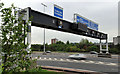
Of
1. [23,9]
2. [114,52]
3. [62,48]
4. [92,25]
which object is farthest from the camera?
[62,48]

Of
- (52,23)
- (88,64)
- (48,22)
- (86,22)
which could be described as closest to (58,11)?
(52,23)

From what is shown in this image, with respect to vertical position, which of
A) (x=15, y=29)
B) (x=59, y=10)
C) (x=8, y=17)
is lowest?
(x=15, y=29)

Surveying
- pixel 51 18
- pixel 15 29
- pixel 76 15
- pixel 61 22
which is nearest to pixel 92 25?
pixel 76 15

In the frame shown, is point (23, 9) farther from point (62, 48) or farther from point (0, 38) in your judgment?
point (62, 48)

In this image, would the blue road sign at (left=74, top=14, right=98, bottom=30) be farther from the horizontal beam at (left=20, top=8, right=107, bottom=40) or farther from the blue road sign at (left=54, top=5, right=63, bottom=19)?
the blue road sign at (left=54, top=5, right=63, bottom=19)

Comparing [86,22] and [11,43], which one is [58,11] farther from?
[11,43]

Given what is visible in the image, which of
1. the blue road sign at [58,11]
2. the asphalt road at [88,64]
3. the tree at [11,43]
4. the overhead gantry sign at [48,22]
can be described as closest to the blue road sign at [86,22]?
the overhead gantry sign at [48,22]

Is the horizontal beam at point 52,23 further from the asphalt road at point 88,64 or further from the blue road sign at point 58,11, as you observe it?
the asphalt road at point 88,64

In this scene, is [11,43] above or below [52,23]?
below

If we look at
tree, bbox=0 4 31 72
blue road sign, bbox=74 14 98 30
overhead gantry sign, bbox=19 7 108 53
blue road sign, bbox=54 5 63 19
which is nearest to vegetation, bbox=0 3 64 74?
tree, bbox=0 4 31 72

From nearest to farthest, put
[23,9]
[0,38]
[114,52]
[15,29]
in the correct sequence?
[0,38]
[15,29]
[23,9]
[114,52]

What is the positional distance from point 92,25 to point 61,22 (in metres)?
8.35

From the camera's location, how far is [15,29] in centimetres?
417

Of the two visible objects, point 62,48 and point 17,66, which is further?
point 62,48
